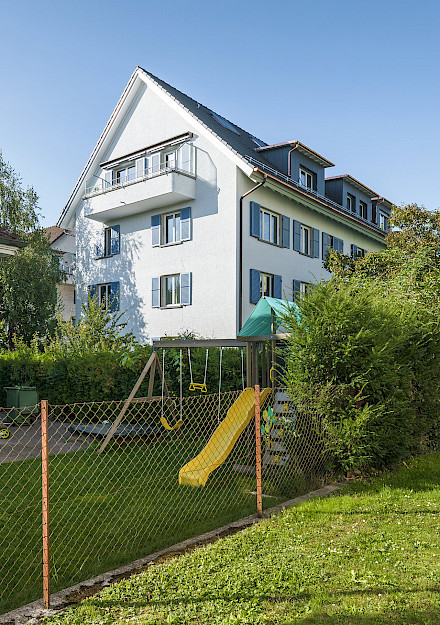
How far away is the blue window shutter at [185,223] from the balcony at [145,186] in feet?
1.42

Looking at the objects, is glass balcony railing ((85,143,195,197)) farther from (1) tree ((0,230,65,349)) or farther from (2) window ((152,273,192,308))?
(1) tree ((0,230,65,349))

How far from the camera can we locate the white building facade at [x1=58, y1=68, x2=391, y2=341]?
1948 cm

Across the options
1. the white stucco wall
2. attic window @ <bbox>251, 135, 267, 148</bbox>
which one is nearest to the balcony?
the white stucco wall

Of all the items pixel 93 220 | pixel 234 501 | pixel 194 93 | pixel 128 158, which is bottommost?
pixel 234 501

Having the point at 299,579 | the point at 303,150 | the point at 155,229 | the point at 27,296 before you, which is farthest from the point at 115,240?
the point at 299,579

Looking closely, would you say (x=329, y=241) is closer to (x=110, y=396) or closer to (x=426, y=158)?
(x=426, y=158)

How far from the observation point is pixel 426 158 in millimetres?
12570

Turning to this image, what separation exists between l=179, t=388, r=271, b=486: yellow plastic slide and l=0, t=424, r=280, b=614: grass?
0.59 feet

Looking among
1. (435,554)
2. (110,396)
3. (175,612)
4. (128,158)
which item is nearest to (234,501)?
Answer: (435,554)

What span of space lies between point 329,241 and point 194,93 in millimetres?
8975

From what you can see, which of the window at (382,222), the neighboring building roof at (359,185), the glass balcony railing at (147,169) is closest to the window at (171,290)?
the glass balcony railing at (147,169)

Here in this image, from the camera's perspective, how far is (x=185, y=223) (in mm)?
20656

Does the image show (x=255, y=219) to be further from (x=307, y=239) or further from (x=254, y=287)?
(x=307, y=239)

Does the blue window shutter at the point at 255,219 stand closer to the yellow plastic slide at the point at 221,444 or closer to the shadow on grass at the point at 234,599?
the yellow plastic slide at the point at 221,444
